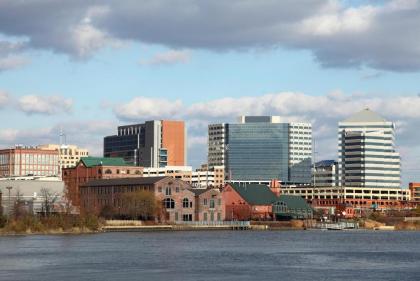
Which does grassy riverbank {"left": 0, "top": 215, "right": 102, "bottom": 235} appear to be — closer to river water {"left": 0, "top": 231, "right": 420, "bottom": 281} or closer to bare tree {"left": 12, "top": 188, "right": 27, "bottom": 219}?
bare tree {"left": 12, "top": 188, "right": 27, "bottom": 219}

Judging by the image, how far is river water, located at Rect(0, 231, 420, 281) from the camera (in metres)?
81.1

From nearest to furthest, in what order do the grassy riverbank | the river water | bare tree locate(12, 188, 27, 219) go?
the river water
the grassy riverbank
bare tree locate(12, 188, 27, 219)

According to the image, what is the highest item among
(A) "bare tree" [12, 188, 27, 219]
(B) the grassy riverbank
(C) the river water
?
(A) "bare tree" [12, 188, 27, 219]

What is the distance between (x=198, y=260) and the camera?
9819 centimetres

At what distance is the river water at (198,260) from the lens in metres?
81.1

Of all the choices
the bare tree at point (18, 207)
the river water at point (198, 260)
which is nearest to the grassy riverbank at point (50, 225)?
the bare tree at point (18, 207)

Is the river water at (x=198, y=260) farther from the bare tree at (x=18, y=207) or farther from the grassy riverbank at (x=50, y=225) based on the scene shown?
the bare tree at (x=18, y=207)

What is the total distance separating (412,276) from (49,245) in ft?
179

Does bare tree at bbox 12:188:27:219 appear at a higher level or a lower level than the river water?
higher

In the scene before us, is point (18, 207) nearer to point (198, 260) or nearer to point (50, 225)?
point (50, 225)

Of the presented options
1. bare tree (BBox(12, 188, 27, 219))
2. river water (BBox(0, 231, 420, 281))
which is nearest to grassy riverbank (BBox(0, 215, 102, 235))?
bare tree (BBox(12, 188, 27, 219))

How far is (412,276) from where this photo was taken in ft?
269

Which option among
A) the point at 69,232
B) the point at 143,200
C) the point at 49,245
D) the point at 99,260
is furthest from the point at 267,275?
the point at 143,200

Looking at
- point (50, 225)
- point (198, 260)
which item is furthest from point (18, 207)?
point (198, 260)
